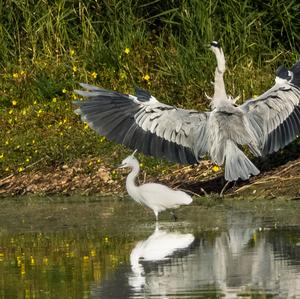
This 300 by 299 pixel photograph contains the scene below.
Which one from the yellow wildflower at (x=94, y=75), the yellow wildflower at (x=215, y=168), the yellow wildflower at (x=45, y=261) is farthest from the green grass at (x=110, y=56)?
the yellow wildflower at (x=45, y=261)

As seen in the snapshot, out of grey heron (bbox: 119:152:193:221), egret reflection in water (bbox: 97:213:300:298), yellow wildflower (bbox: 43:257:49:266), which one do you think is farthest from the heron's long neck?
yellow wildflower (bbox: 43:257:49:266)

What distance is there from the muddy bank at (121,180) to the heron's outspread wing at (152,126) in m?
0.42

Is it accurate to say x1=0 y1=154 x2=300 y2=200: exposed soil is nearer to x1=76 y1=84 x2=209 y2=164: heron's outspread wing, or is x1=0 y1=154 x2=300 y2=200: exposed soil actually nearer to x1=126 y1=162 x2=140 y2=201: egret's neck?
x1=76 y1=84 x2=209 y2=164: heron's outspread wing

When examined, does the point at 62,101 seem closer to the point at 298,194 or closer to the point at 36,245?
the point at 298,194

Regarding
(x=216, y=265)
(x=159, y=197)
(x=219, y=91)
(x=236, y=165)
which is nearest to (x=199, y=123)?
(x=219, y=91)

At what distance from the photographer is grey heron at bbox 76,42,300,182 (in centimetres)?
1070

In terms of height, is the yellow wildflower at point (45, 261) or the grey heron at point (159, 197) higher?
the grey heron at point (159, 197)

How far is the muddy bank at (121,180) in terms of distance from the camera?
35.3 ft

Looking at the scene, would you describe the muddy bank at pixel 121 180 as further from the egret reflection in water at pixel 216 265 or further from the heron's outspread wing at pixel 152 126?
the egret reflection in water at pixel 216 265

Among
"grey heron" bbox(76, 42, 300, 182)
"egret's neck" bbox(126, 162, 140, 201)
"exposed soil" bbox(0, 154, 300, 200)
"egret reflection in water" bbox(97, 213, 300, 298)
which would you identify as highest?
"grey heron" bbox(76, 42, 300, 182)

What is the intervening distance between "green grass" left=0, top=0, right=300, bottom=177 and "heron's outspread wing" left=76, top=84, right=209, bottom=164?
1232 mm

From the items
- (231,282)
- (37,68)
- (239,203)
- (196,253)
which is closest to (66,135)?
(37,68)

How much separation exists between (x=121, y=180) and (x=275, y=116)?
159cm

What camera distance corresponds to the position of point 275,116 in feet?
35.6
